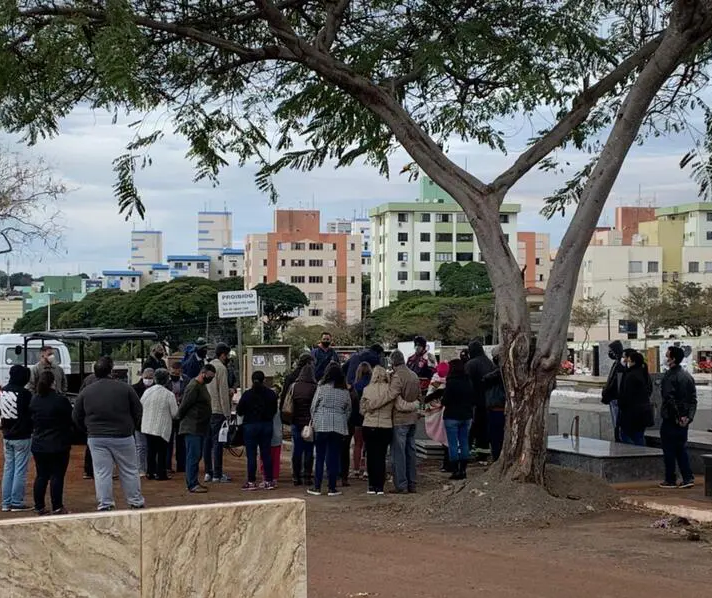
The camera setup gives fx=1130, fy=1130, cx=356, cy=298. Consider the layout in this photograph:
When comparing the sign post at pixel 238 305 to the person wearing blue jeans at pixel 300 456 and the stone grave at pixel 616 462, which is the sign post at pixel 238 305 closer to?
the person wearing blue jeans at pixel 300 456

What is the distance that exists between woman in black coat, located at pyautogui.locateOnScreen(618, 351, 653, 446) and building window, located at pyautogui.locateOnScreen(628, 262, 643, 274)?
87232 mm

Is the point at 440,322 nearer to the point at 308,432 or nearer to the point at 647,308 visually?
the point at 647,308

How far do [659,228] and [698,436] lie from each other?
94.9 m

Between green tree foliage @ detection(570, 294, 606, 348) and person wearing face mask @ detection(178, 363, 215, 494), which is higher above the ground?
green tree foliage @ detection(570, 294, 606, 348)

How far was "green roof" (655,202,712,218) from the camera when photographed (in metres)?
109

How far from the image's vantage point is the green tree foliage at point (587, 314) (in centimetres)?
8262

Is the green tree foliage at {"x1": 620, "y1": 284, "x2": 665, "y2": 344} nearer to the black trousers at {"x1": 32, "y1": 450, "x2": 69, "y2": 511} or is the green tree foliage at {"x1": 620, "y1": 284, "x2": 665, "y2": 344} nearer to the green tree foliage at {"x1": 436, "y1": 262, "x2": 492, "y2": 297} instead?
the green tree foliage at {"x1": 436, "y1": 262, "x2": 492, "y2": 297}

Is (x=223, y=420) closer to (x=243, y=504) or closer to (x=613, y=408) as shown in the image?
(x=613, y=408)

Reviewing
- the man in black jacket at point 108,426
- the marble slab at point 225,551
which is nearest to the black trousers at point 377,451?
the man in black jacket at point 108,426

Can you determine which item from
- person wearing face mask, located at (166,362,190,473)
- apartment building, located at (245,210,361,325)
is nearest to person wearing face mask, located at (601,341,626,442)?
person wearing face mask, located at (166,362,190,473)

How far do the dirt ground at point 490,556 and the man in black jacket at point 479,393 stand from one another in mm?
3084

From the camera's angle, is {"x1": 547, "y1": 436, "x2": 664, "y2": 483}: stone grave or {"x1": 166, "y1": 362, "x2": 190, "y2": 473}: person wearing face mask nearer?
{"x1": 547, "y1": 436, "x2": 664, "y2": 483}: stone grave

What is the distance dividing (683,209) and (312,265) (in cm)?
3936

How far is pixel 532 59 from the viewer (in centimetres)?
1572
